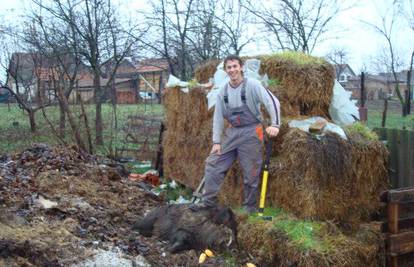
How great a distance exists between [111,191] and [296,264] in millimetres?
3804

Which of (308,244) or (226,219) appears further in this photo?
(226,219)

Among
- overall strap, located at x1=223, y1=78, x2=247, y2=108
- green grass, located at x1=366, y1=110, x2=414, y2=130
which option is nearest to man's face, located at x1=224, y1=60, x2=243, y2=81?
overall strap, located at x1=223, y1=78, x2=247, y2=108

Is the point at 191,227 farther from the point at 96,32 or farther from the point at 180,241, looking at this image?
the point at 96,32

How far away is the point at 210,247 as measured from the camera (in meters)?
5.66

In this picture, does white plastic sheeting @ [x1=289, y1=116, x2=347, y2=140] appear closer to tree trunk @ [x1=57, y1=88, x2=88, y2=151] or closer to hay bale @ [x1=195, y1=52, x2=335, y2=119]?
hay bale @ [x1=195, y1=52, x2=335, y2=119]

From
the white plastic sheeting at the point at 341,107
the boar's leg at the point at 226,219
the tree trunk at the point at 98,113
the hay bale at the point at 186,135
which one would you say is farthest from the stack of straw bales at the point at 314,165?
the tree trunk at the point at 98,113

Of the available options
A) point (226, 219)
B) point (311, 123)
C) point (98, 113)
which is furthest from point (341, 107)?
point (98, 113)

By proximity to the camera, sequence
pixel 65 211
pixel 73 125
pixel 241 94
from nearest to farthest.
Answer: pixel 241 94
pixel 65 211
pixel 73 125

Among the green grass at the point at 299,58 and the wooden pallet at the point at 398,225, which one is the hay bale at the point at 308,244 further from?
the green grass at the point at 299,58

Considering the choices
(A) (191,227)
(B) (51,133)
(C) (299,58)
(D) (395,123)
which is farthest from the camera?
(D) (395,123)

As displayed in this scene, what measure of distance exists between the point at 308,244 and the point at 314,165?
93 cm

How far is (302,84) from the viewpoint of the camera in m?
6.78

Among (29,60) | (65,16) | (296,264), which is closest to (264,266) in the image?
(296,264)

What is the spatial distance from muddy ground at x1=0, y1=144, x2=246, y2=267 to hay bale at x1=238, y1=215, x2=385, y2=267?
36cm
